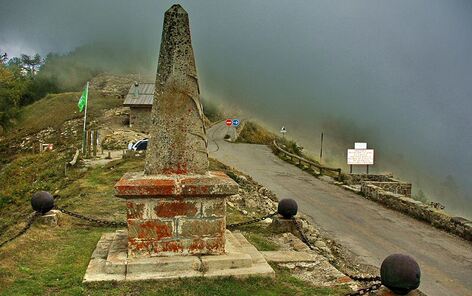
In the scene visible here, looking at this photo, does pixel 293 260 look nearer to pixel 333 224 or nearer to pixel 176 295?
pixel 176 295

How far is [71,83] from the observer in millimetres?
66938

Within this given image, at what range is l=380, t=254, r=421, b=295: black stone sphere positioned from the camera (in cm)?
462

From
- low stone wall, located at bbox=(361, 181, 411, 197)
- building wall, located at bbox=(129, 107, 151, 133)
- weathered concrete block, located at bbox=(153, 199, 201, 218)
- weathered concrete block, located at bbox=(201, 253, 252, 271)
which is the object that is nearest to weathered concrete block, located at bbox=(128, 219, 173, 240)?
weathered concrete block, located at bbox=(153, 199, 201, 218)

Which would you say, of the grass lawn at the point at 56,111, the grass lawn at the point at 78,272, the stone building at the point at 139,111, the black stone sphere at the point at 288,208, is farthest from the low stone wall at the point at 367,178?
the grass lawn at the point at 56,111

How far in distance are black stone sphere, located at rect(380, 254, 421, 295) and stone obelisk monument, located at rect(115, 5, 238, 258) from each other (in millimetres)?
2052

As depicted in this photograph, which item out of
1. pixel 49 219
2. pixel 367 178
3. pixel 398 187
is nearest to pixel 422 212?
pixel 398 187

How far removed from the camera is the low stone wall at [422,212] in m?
13.4

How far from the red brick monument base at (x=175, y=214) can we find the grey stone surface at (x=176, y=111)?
27cm

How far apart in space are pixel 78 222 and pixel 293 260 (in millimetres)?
4594

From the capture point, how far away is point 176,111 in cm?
605

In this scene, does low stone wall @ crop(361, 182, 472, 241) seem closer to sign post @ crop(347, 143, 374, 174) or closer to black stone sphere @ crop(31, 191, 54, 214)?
sign post @ crop(347, 143, 374, 174)

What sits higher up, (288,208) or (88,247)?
(288,208)

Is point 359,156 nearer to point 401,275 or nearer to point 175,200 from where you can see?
point 175,200

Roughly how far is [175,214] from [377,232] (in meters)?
9.46
